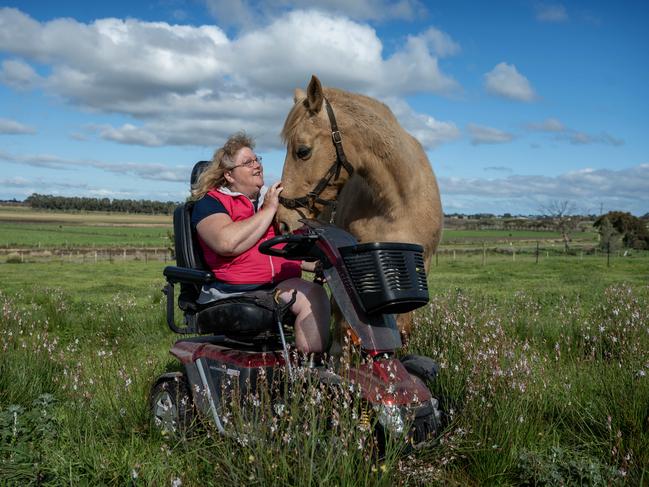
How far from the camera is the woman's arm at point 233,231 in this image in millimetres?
3635

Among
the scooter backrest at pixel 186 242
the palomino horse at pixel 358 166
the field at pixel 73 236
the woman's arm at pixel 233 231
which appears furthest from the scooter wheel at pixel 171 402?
the field at pixel 73 236

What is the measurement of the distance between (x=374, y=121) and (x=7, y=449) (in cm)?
349

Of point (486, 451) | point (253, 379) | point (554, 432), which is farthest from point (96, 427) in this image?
point (554, 432)

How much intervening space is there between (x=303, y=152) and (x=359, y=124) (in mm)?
526

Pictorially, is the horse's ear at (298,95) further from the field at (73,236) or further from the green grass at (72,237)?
the green grass at (72,237)

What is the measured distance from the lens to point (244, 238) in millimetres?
3639

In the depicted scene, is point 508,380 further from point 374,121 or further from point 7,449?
point 7,449

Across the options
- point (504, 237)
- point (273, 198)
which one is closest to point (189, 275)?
point (273, 198)

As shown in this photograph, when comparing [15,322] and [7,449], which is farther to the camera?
[15,322]

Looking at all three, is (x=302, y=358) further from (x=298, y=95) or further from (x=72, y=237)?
(x=72, y=237)

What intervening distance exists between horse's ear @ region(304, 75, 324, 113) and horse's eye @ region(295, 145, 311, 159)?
1.04ft

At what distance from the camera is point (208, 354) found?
377 cm

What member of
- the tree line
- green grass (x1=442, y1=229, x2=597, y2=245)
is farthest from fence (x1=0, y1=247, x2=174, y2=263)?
the tree line

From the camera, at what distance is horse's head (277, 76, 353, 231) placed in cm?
455
